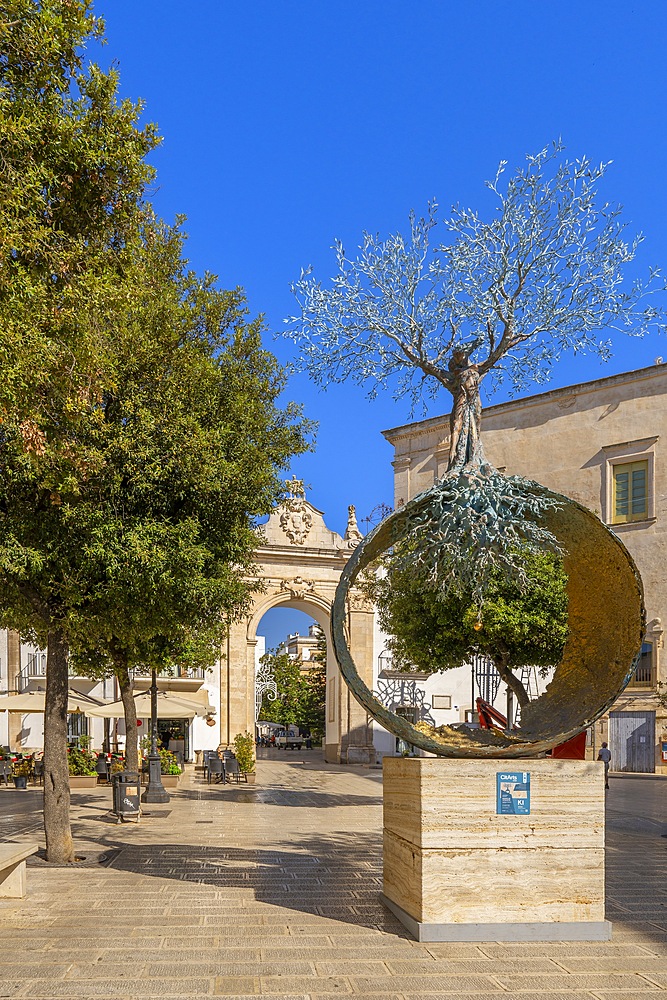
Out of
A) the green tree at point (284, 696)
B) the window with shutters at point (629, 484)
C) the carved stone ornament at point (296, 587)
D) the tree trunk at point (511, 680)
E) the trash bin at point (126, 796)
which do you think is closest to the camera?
the trash bin at point (126, 796)

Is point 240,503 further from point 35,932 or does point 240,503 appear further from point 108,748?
point 108,748

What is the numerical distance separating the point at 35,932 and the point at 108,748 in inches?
965

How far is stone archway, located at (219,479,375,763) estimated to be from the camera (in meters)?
33.8

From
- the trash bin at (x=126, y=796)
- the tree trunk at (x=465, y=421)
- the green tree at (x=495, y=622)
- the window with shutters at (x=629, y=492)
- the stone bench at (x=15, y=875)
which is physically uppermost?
the window with shutters at (x=629, y=492)

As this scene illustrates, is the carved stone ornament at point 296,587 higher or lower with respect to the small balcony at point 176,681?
higher

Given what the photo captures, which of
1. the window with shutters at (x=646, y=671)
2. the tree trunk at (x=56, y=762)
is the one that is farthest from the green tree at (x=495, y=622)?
the window with shutters at (x=646, y=671)

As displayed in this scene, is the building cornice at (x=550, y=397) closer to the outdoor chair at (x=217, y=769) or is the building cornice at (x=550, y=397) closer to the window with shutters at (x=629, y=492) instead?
the window with shutters at (x=629, y=492)

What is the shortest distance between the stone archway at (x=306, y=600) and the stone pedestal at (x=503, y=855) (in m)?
25.5

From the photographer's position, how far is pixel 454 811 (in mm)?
8281

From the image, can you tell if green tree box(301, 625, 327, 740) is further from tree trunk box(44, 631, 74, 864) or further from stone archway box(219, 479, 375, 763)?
tree trunk box(44, 631, 74, 864)

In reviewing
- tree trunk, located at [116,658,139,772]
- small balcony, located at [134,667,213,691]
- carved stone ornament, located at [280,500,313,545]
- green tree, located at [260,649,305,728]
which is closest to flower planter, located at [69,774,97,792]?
tree trunk, located at [116,658,139,772]

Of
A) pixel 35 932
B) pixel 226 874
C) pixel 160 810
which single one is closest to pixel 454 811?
pixel 35 932

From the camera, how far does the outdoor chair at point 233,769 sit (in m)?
27.9

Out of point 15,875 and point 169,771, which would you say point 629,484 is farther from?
point 15,875
